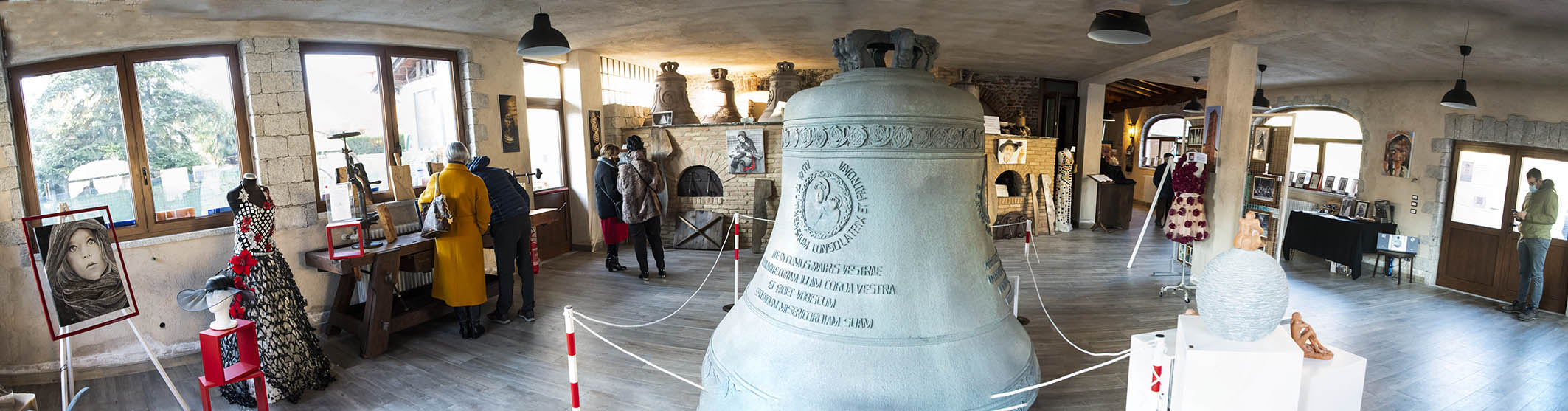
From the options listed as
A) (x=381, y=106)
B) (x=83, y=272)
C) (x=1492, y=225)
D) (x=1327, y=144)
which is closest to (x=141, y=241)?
(x=83, y=272)

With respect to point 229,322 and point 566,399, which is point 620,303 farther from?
point 229,322

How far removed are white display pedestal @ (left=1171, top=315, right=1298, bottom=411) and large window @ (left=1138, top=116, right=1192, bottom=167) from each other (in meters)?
15.3

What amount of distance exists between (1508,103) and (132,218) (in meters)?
11.8

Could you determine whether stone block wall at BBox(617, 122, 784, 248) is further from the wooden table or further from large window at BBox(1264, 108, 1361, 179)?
large window at BBox(1264, 108, 1361, 179)

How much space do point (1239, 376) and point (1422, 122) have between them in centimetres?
784

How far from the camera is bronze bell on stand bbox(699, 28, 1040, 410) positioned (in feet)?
8.51

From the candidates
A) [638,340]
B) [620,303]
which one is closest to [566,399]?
[638,340]

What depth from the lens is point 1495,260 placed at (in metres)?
6.73

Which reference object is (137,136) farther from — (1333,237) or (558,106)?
(1333,237)

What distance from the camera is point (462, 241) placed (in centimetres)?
472

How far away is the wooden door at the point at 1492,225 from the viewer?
20.4ft

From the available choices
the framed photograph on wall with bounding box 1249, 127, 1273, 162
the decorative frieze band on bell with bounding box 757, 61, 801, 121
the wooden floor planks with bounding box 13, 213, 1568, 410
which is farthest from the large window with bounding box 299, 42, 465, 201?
the framed photograph on wall with bounding box 1249, 127, 1273, 162

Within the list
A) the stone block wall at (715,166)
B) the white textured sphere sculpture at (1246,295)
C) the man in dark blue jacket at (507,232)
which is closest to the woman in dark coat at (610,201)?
the man in dark blue jacket at (507,232)

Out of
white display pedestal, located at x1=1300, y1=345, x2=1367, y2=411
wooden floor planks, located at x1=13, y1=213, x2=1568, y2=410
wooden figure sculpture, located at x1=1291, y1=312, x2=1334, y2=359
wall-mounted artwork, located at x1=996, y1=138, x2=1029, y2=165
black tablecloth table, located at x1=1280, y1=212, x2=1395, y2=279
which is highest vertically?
wall-mounted artwork, located at x1=996, y1=138, x2=1029, y2=165
